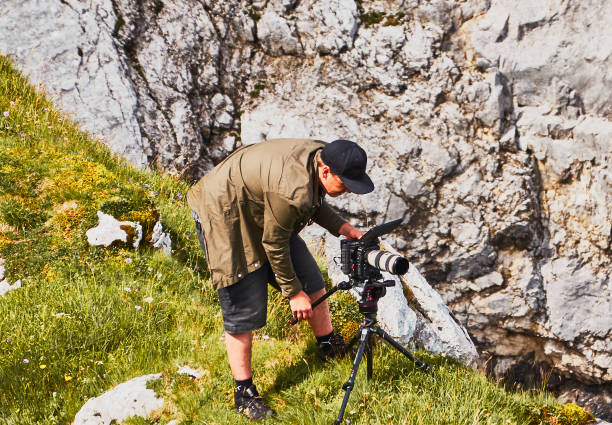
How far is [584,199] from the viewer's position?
12625 mm

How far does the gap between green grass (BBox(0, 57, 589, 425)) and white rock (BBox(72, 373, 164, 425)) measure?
102 millimetres

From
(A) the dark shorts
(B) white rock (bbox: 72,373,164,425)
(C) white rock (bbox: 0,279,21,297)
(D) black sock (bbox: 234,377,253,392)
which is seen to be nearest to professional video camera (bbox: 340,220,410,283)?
(A) the dark shorts

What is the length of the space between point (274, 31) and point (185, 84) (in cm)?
333

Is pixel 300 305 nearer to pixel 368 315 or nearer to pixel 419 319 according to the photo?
pixel 368 315

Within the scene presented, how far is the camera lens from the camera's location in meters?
3.30

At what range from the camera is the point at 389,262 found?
3311 millimetres

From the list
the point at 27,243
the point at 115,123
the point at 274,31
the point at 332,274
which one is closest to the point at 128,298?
the point at 27,243

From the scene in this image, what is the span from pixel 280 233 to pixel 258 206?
1.23ft

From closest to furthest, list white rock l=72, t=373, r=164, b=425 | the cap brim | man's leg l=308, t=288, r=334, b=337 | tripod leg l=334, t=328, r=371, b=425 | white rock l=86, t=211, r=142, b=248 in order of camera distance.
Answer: the cap brim
tripod leg l=334, t=328, r=371, b=425
white rock l=72, t=373, r=164, b=425
man's leg l=308, t=288, r=334, b=337
white rock l=86, t=211, r=142, b=248

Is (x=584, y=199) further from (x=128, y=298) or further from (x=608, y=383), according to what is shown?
(x=128, y=298)

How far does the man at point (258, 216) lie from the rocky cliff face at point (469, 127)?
8.82 metres

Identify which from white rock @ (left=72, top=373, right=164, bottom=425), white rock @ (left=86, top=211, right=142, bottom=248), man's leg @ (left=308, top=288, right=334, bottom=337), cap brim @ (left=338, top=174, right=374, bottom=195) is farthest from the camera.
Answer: white rock @ (left=86, top=211, right=142, bottom=248)

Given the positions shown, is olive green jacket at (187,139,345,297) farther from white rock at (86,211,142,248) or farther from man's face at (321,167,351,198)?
white rock at (86,211,142,248)

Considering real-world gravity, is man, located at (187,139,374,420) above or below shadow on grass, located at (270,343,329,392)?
above
